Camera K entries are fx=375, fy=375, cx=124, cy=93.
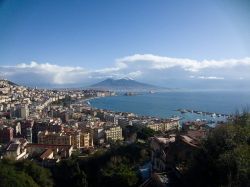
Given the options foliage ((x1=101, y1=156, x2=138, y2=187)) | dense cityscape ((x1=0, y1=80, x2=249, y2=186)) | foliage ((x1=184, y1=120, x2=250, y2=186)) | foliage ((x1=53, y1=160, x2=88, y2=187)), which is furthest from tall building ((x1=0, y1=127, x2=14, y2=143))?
foliage ((x1=184, y1=120, x2=250, y2=186))

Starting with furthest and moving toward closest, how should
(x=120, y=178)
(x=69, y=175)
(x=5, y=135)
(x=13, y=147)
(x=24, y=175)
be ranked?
(x=5, y=135) < (x=13, y=147) < (x=69, y=175) < (x=24, y=175) < (x=120, y=178)

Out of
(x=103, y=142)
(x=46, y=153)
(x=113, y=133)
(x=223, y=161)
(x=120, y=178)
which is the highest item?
(x=223, y=161)

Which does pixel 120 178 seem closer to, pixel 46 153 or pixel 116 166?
pixel 116 166

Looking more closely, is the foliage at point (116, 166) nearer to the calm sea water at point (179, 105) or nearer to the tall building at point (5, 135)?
the tall building at point (5, 135)

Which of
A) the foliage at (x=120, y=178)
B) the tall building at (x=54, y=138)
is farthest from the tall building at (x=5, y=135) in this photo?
the foliage at (x=120, y=178)

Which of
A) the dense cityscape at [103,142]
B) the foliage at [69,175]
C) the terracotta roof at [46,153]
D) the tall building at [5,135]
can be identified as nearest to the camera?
the dense cityscape at [103,142]

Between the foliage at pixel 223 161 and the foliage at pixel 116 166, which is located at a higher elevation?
the foliage at pixel 223 161

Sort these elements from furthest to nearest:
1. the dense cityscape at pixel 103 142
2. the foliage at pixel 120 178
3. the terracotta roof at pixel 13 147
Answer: the terracotta roof at pixel 13 147, the foliage at pixel 120 178, the dense cityscape at pixel 103 142

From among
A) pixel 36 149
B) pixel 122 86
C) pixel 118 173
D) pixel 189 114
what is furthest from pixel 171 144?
pixel 122 86

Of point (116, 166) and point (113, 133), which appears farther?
point (113, 133)

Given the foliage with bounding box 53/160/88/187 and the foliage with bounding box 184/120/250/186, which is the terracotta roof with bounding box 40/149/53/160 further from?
the foliage with bounding box 184/120/250/186

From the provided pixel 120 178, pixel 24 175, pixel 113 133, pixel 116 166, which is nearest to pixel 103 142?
pixel 113 133
